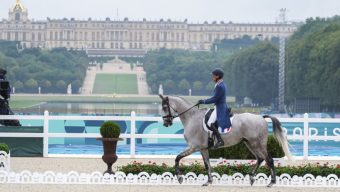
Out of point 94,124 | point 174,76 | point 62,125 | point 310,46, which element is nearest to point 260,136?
point 94,124

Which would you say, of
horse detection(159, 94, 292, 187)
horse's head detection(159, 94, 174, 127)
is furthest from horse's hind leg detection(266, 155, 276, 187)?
horse's head detection(159, 94, 174, 127)

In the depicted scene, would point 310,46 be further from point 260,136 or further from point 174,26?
point 174,26

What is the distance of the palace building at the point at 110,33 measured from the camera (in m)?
181

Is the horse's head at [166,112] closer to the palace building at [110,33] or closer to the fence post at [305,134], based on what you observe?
the fence post at [305,134]

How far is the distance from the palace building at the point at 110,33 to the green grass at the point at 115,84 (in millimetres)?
35589

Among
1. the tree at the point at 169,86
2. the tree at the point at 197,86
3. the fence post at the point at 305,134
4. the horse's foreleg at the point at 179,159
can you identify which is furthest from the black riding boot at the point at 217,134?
the tree at the point at 197,86

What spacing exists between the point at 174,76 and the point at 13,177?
113885 mm

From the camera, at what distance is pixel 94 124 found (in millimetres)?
33781

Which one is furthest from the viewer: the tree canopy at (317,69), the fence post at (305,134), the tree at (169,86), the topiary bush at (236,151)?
the tree at (169,86)

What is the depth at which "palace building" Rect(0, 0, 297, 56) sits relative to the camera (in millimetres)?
181125

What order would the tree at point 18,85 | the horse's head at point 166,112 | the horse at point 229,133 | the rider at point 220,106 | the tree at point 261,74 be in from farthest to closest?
the tree at point 18,85, the tree at point 261,74, the horse's head at point 166,112, the horse at point 229,133, the rider at point 220,106

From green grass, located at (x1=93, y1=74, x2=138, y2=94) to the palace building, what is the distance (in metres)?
35.6

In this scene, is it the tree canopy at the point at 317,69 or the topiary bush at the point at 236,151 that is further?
A: the tree canopy at the point at 317,69

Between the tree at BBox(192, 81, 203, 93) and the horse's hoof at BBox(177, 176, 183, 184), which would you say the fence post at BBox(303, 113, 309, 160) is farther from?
the tree at BBox(192, 81, 203, 93)
